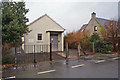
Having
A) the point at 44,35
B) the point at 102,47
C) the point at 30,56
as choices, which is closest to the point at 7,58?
the point at 30,56

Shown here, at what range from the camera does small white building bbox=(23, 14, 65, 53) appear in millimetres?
13047

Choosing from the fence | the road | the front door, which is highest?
the front door

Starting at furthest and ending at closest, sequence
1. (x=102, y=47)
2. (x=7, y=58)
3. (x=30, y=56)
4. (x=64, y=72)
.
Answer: (x=102, y=47) < (x=30, y=56) < (x=7, y=58) < (x=64, y=72)

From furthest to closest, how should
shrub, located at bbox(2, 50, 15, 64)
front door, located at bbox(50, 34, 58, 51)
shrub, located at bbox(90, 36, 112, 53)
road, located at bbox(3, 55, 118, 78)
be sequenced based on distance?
1. front door, located at bbox(50, 34, 58, 51)
2. shrub, located at bbox(90, 36, 112, 53)
3. shrub, located at bbox(2, 50, 15, 64)
4. road, located at bbox(3, 55, 118, 78)

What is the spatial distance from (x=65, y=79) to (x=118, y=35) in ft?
44.6

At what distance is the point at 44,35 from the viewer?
14.0 m

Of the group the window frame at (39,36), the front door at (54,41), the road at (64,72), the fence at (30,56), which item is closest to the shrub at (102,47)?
the front door at (54,41)

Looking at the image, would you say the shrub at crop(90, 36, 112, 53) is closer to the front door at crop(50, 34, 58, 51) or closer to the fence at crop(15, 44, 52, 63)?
the front door at crop(50, 34, 58, 51)

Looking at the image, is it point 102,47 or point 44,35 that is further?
point 44,35

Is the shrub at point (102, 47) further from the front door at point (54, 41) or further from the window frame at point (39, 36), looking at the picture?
the window frame at point (39, 36)

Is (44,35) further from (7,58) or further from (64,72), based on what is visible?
(64,72)

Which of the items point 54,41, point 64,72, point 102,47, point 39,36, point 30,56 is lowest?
point 64,72

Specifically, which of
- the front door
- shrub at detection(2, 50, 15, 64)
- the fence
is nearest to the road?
shrub at detection(2, 50, 15, 64)

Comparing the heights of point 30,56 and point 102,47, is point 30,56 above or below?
below
